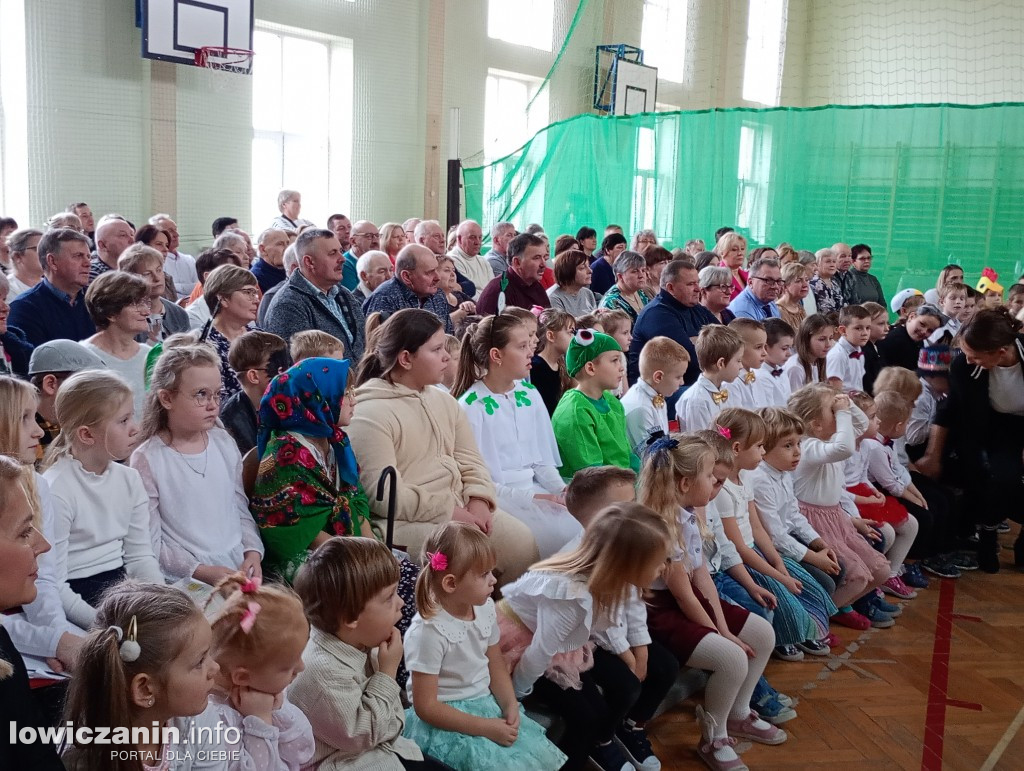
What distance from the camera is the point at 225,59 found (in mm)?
9469

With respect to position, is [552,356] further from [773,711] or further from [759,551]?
[773,711]

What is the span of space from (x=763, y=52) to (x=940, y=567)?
13856 mm

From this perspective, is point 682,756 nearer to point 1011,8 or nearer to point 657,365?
point 657,365

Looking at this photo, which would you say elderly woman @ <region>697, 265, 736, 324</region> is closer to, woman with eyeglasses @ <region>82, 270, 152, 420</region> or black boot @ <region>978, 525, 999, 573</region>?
black boot @ <region>978, 525, 999, 573</region>

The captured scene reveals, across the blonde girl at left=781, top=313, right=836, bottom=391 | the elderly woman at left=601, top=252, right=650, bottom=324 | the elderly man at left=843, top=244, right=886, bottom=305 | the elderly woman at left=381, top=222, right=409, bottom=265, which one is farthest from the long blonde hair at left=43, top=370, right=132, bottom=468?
the elderly man at left=843, top=244, right=886, bottom=305

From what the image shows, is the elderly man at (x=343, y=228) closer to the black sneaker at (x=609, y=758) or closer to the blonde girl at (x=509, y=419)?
the blonde girl at (x=509, y=419)

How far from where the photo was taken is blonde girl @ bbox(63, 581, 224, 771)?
1578 mm

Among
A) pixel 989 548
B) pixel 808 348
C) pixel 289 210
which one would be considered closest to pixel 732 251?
pixel 808 348

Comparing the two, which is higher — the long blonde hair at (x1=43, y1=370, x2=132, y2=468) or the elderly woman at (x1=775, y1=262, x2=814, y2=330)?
the elderly woman at (x1=775, y1=262, x2=814, y2=330)

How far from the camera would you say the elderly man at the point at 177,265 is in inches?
278

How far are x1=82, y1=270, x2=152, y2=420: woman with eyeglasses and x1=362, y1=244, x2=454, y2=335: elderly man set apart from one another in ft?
4.84

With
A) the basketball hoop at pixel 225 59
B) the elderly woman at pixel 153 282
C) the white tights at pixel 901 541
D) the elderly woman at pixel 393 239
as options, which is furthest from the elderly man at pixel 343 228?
the white tights at pixel 901 541

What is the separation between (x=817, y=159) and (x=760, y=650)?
807 cm

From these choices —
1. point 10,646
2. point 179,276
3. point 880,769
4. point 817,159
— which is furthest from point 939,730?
point 817,159
